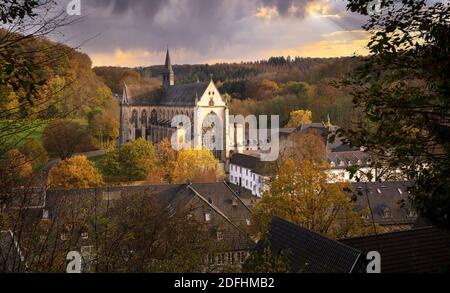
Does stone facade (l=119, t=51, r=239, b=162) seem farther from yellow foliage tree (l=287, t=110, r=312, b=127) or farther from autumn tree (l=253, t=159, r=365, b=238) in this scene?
autumn tree (l=253, t=159, r=365, b=238)

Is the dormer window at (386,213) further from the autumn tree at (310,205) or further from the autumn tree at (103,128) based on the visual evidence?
the autumn tree at (103,128)

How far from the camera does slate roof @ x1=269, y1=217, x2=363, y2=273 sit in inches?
492

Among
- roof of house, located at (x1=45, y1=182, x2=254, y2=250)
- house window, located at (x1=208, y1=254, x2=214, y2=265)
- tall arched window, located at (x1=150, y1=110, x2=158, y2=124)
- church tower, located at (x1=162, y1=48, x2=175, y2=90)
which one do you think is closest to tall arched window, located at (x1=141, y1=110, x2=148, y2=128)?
tall arched window, located at (x1=150, y1=110, x2=158, y2=124)

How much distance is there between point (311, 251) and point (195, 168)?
29.3m

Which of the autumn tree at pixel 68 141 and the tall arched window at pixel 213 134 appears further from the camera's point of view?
the tall arched window at pixel 213 134

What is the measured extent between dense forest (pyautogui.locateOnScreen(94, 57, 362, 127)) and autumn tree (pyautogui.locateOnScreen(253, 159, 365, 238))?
1327 inches

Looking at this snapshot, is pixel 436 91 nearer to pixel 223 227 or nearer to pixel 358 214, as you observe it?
pixel 358 214

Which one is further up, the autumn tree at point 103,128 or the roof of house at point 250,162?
the autumn tree at point 103,128

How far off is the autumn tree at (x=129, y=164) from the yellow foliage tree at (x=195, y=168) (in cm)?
237

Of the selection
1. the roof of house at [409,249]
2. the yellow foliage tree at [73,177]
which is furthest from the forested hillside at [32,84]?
the yellow foliage tree at [73,177]

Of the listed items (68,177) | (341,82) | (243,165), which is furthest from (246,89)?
(341,82)

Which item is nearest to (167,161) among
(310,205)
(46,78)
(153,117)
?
(153,117)

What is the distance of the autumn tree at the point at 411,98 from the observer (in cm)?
699

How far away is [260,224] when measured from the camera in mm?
22719
